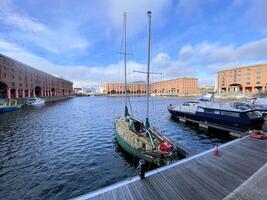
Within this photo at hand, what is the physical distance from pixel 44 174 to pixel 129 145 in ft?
17.3

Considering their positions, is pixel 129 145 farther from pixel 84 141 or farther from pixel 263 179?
pixel 263 179

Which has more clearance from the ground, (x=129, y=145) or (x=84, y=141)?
(x=129, y=145)

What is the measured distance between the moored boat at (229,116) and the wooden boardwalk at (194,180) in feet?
25.7

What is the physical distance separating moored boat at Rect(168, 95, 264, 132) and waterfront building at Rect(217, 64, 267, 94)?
77867 mm

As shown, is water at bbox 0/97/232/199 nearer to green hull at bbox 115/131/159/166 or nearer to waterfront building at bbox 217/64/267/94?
green hull at bbox 115/131/159/166

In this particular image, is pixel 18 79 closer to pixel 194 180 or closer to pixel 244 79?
pixel 194 180

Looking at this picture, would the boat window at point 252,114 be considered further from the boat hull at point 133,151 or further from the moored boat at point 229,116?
the boat hull at point 133,151

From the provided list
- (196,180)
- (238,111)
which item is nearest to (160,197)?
(196,180)

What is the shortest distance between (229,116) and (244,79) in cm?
9871

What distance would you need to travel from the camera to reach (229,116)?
1577cm

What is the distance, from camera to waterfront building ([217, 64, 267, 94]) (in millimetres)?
83938

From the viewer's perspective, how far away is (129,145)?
10172 mm

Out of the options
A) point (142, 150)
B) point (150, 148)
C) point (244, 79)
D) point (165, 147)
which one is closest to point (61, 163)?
point (142, 150)

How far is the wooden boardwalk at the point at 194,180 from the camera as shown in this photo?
4.68 metres
